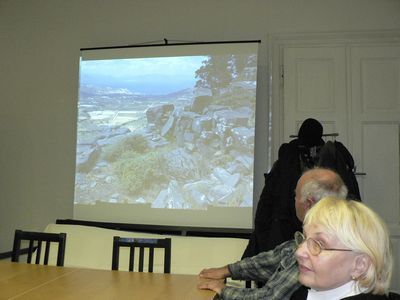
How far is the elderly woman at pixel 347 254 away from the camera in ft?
4.00

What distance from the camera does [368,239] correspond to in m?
1.22

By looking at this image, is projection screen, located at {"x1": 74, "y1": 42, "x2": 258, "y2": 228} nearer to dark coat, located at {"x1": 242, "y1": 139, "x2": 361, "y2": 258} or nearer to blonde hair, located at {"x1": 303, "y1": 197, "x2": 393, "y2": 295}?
dark coat, located at {"x1": 242, "y1": 139, "x2": 361, "y2": 258}

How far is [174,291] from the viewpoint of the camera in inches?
77.1

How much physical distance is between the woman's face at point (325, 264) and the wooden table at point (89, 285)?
0.68 meters

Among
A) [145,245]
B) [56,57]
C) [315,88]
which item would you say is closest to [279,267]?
[145,245]

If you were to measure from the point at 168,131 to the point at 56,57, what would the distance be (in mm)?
1752

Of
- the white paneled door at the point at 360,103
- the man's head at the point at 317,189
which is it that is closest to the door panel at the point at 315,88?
the white paneled door at the point at 360,103

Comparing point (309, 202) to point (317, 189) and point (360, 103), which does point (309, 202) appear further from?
point (360, 103)

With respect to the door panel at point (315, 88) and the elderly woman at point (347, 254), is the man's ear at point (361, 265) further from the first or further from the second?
the door panel at point (315, 88)

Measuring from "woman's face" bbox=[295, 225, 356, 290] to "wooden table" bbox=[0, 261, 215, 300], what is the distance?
68cm

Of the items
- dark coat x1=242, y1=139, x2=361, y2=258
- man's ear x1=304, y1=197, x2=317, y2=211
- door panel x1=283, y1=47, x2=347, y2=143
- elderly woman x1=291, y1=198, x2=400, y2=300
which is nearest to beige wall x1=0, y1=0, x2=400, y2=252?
door panel x1=283, y1=47, x2=347, y2=143

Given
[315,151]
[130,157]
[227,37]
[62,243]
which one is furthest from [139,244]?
[227,37]

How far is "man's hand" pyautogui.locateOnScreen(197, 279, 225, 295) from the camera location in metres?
1.94

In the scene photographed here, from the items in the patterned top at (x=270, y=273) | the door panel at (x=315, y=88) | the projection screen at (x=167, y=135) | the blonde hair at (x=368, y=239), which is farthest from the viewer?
the door panel at (x=315, y=88)
